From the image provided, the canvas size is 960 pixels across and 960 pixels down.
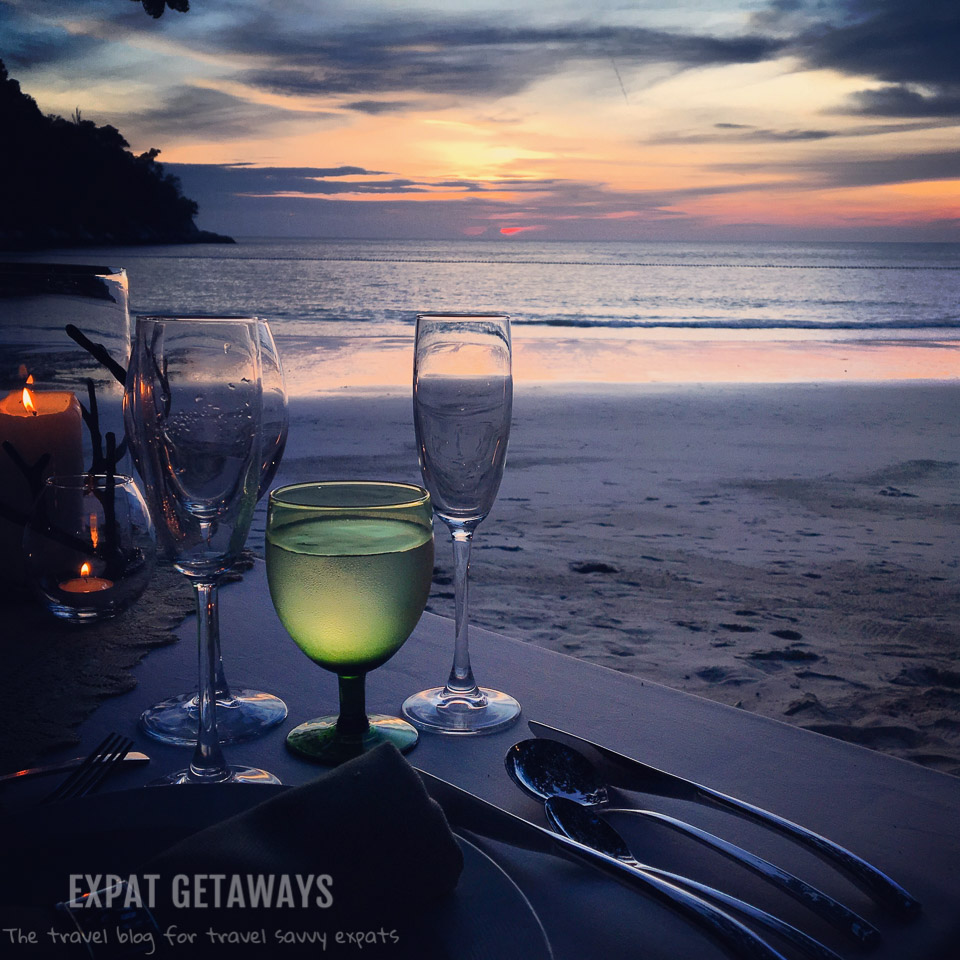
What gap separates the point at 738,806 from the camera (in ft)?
2.13

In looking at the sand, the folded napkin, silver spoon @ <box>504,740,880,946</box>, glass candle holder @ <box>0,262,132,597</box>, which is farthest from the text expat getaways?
the sand

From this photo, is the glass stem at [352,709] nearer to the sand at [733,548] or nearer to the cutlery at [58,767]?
the cutlery at [58,767]

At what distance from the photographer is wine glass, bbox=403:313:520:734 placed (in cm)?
94

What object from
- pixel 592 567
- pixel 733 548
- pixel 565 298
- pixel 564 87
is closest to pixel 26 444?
pixel 592 567

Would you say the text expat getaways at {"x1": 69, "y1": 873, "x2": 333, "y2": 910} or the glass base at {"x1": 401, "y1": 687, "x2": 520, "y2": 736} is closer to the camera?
the text expat getaways at {"x1": 69, "y1": 873, "x2": 333, "y2": 910}

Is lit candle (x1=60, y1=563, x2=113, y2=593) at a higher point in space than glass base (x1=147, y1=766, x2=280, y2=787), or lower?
higher

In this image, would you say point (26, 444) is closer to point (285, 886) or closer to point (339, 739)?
point (339, 739)

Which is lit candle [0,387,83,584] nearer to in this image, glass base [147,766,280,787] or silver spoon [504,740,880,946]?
glass base [147,766,280,787]

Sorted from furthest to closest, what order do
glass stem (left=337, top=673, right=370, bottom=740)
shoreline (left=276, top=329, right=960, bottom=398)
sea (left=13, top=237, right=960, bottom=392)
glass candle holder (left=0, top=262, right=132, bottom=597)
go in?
sea (left=13, top=237, right=960, bottom=392)
shoreline (left=276, top=329, right=960, bottom=398)
glass candle holder (left=0, top=262, right=132, bottom=597)
glass stem (left=337, top=673, right=370, bottom=740)

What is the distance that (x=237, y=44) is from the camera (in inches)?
1300

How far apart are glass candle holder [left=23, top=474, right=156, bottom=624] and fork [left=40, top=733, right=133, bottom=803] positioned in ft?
0.85

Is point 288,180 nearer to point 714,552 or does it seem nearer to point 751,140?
point 751,140

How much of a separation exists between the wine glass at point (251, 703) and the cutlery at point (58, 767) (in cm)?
4

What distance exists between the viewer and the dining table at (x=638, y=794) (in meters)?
0.56
